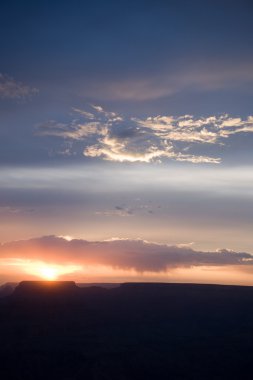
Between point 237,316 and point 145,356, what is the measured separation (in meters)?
32.4

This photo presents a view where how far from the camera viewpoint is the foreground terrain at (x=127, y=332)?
88312mm

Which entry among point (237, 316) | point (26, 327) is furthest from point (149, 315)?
point (26, 327)

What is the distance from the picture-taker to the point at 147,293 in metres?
131

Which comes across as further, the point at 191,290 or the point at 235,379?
the point at 191,290

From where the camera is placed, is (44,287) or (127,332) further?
(44,287)

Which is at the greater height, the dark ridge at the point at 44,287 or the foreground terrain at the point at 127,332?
the dark ridge at the point at 44,287

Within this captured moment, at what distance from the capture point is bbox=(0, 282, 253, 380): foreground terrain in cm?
8831

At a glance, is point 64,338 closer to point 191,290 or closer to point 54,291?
point 54,291

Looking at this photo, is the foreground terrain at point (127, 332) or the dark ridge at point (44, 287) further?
the dark ridge at point (44, 287)

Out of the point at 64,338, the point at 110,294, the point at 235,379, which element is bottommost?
the point at 235,379

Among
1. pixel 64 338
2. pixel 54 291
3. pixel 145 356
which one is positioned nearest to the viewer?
pixel 145 356

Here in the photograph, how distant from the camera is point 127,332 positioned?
10994cm

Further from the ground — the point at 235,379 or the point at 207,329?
the point at 207,329

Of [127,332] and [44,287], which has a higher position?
[44,287]
